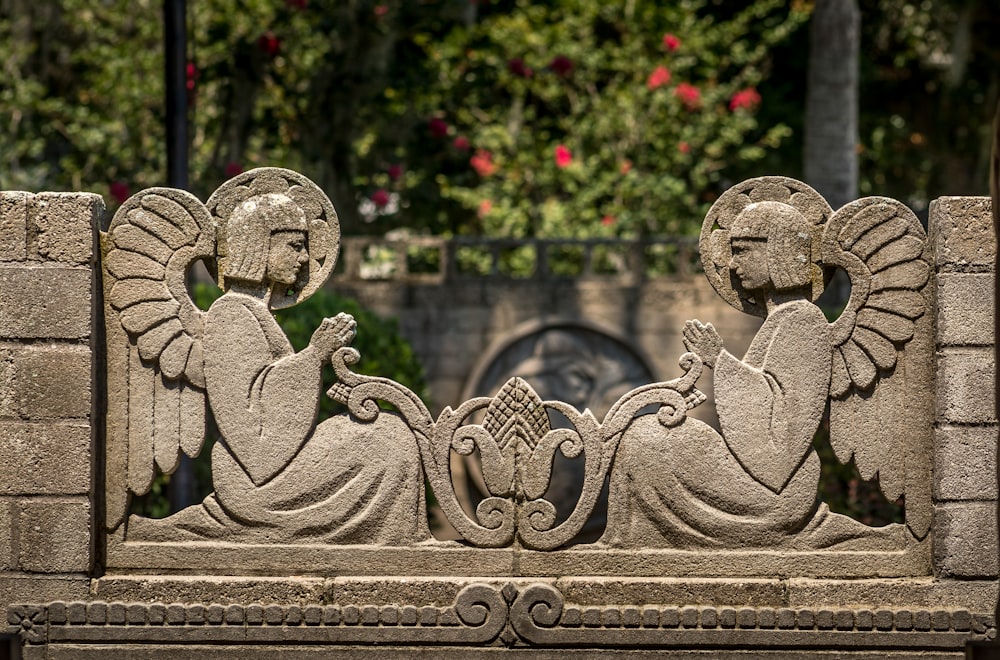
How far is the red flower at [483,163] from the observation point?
11.8 metres

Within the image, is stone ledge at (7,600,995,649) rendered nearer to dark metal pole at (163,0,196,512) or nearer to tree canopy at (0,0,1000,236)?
dark metal pole at (163,0,196,512)

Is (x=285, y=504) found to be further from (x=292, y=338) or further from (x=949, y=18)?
(x=949, y=18)

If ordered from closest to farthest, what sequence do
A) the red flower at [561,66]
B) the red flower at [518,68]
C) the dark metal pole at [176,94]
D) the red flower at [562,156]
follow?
the dark metal pole at [176,94]
the red flower at [518,68]
the red flower at [561,66]
the red flower at [562,156]

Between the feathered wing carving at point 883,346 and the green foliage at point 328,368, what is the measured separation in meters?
3.41

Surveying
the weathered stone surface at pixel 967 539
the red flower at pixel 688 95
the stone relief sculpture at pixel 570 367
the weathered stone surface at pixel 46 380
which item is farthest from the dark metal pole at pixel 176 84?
the red flower at pixel 688 95

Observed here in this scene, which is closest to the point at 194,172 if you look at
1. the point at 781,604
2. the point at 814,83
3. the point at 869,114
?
the point at 814,83

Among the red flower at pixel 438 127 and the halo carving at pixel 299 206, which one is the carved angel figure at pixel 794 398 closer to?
the halo carving at pixel 299 206

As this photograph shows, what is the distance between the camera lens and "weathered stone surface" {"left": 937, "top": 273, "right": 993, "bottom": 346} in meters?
4.48

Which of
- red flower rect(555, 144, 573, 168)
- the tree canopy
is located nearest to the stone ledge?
the tree canopy

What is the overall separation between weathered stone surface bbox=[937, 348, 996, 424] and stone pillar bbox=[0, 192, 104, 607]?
2.93m

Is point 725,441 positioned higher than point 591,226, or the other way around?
point 591,226

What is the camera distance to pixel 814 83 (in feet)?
31.0

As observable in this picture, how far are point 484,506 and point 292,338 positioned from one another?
10.7 feet

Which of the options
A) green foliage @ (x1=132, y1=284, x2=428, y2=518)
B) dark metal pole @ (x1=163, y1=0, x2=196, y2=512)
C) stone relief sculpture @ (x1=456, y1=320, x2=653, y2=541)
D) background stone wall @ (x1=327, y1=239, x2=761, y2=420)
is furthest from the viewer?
background stone wall @ (x1=327, y1=239, x2=761, y2=420)
